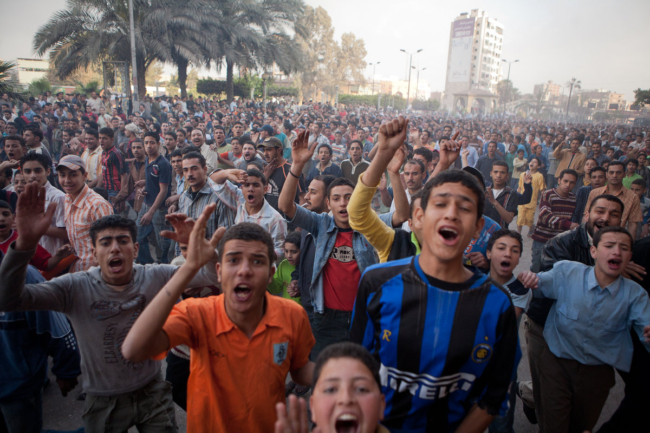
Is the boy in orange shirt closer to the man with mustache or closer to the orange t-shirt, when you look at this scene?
the orange t-shirt

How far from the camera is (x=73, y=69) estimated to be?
25422 mm

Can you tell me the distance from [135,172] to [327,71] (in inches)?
2576

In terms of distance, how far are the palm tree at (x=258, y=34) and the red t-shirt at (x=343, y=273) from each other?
2726cm

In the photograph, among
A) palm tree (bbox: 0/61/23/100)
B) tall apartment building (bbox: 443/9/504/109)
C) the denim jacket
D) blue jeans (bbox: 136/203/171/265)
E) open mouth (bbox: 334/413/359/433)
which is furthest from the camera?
tall apartment building (bbox: 443/9/504/109)

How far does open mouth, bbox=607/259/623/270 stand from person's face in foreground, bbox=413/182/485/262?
4.86 feet

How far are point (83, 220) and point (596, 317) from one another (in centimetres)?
408

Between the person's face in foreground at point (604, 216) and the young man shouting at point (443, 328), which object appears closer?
the young man shouting at point (443, 328)

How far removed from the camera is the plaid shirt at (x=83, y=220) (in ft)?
12.0

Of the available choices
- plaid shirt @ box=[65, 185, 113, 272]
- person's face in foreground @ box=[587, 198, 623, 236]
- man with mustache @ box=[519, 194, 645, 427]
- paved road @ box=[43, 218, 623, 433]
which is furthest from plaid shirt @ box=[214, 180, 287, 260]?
person's face in foreground @ box=[587, 198, 623, 236]

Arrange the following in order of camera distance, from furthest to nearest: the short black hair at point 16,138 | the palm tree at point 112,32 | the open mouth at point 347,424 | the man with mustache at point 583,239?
the palm tree at point 112,32, the short black hair at point 16,138, the man with mustache at point 583,239, the open mouth at point 347,424

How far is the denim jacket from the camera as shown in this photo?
3152 mm

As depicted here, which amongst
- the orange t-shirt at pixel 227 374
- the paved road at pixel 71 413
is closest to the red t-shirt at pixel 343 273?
the orange t-shirt at pixel 227 374

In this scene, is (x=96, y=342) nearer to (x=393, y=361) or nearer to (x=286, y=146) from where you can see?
(x=393, y=361)

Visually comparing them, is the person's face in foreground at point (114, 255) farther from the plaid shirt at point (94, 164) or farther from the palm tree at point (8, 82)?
the palm tree at point (8, 82)
